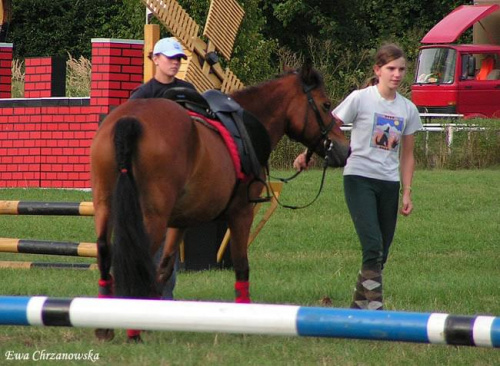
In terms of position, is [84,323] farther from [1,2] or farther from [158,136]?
[1,2]

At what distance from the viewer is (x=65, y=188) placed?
18531mm

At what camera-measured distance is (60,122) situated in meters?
18.5

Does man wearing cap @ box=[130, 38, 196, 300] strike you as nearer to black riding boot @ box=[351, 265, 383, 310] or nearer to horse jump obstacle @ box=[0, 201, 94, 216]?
black riding boot @ box=[351, 265, 383, 310]

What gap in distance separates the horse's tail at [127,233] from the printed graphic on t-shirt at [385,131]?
2029mm

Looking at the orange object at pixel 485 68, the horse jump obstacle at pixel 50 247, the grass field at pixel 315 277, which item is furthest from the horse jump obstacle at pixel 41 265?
the orange object at pixel 485 68

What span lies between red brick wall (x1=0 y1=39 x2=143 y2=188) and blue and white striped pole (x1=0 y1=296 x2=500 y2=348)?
529 inches

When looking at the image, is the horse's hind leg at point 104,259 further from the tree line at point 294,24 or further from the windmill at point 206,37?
the tree line at point 294,24

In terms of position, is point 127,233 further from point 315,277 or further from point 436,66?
point 436,66

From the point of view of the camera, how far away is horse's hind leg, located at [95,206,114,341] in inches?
275

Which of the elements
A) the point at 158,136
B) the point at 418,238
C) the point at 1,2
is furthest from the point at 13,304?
the point at 1,2

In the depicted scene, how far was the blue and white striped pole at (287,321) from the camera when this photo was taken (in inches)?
165

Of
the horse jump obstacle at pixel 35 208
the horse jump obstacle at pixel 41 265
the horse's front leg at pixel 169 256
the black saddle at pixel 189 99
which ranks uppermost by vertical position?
the black saddle at pixel 189 99

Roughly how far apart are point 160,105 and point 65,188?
11735mm

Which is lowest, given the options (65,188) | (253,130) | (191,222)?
(65,188)
